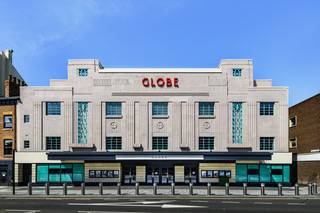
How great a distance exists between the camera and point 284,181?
47625 mm

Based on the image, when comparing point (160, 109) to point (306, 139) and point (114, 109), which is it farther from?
point (306, 139)

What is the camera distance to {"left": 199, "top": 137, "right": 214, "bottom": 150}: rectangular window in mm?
48094

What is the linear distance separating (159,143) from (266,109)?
11645mm

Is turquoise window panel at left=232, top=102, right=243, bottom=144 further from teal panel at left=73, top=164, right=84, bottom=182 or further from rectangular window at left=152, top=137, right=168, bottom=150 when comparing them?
teal panel at left=73, top=164, right=84, bottom=182

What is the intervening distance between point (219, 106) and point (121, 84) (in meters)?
10.4

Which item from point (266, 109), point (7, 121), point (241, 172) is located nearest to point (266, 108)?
point (266, 109)

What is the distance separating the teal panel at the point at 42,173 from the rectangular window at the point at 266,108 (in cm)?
2319

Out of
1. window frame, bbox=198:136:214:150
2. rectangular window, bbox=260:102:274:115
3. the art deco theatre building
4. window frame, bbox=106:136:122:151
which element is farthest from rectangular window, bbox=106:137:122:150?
rectangular window, bbox=260:102:274:115

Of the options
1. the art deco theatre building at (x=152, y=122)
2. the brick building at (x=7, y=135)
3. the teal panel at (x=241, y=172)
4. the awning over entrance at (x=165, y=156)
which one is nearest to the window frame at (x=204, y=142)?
the art deco theatre building at (x=152, y=122)

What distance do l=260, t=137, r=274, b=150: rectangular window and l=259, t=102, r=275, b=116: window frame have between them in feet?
8.47

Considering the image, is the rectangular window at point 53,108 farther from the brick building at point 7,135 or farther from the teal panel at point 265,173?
the teal panel at point 265,173

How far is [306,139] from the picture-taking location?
51000 mm

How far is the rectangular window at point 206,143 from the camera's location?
4809 centimetres

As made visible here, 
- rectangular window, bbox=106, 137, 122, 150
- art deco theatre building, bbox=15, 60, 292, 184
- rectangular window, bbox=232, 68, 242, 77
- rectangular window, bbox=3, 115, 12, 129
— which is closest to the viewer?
art deco theatre building, bbox=15, 60, 292, 184
